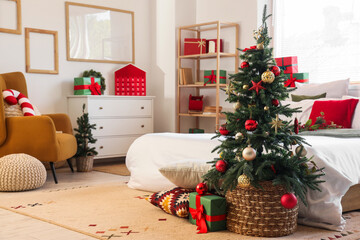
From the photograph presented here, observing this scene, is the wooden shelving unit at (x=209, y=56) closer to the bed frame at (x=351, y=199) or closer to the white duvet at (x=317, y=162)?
the white duvet at (x=317, y=162)

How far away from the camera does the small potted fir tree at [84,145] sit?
4.96 meters

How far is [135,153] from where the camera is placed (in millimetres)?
3881

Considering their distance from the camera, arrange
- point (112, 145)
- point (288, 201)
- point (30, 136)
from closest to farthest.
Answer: point (288, 201) < point (30, 136) < point (112, 145)

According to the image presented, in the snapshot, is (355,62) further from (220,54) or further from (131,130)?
(131,130)

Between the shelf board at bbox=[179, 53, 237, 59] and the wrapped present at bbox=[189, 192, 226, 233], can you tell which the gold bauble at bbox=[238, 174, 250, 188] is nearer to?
the wrapped present at bbox=[189, 192, 226, 233]

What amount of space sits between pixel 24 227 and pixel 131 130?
2.87 m

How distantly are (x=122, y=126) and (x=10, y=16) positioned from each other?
5.40ft

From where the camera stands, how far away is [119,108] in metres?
5.42

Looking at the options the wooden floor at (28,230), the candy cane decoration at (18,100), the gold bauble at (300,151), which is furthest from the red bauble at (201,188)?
the candy cane decoration at (18,100)

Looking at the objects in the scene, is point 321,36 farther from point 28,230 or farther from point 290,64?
point 28,230

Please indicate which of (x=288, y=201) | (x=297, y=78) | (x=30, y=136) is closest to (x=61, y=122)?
(x=30, y=136)

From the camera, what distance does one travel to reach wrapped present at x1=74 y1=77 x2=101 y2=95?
529cm

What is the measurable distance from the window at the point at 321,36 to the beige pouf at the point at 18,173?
2992mm

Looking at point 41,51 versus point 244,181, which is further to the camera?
point 41,51
